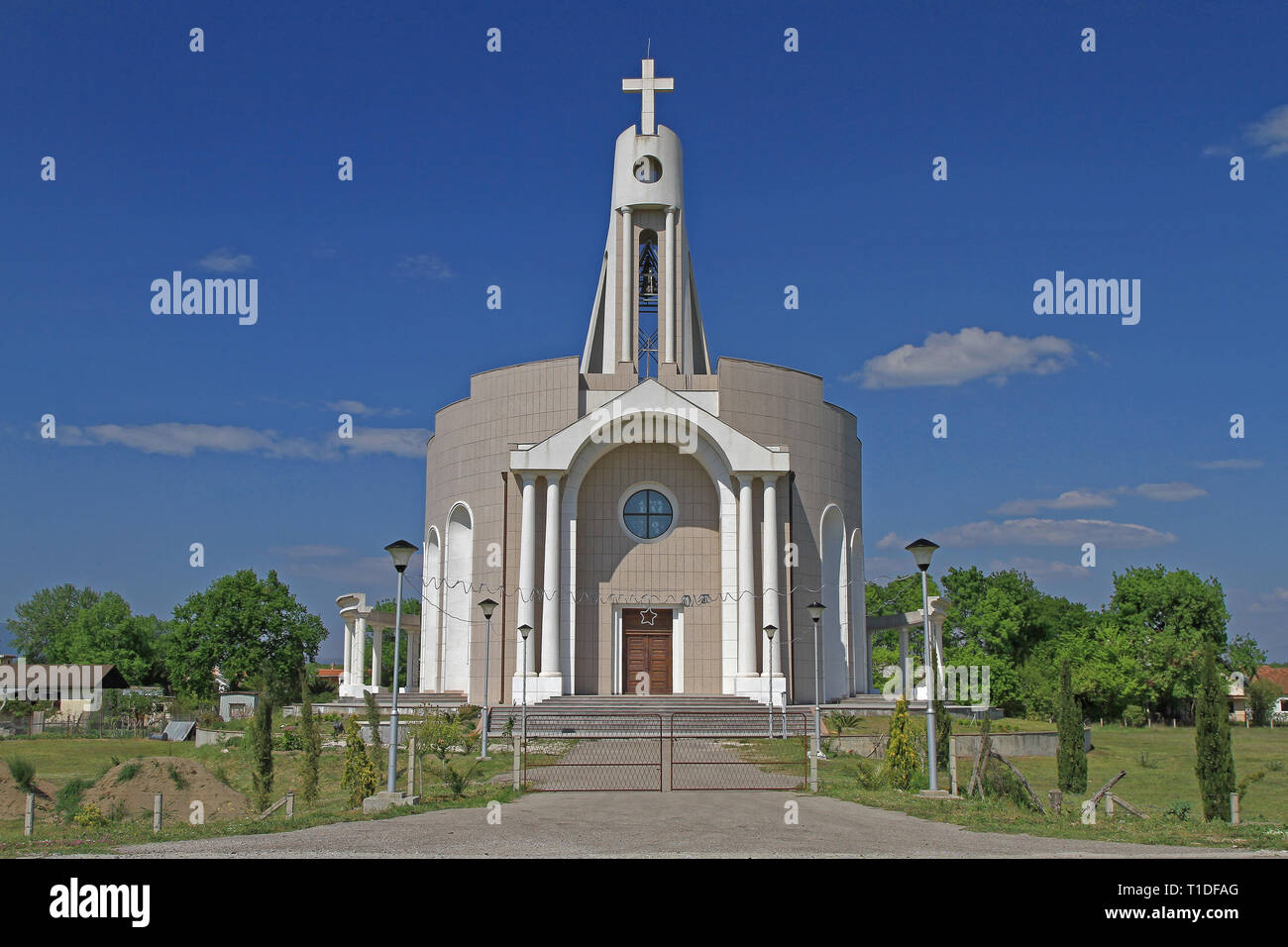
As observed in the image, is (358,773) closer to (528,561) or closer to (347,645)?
(528,561)

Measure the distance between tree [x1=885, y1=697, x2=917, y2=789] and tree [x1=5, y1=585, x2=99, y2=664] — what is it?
7817 cm

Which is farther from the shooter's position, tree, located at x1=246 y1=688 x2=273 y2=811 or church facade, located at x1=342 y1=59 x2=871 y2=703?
church facade, located at x1=342 y1=59 x2=871 y2=703

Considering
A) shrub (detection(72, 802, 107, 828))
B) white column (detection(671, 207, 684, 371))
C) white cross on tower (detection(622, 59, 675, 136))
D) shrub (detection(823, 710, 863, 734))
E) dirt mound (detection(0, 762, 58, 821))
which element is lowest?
dirt mound (detection(0, 762, 58, 821))

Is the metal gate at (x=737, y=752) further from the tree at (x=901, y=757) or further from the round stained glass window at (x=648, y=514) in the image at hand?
the round stained glass window at (x=648, y=514)

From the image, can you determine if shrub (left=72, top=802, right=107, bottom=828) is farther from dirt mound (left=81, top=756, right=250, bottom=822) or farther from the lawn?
dirt mound (left=81, top=756, right=250, bottom=822)

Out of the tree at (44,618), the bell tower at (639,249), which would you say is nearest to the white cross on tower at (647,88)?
the bell tower at (639,249)

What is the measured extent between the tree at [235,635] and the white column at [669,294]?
29390 mm

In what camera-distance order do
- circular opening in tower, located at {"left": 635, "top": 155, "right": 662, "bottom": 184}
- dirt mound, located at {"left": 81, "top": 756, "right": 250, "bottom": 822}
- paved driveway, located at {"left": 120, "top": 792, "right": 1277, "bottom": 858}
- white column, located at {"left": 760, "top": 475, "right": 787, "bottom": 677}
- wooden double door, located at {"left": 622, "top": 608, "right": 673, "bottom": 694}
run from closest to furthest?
paved driveway, located at {"left": 120, "top": 792, "right": 1277, "bottom": 858}, dirt mound, located at {"left": 81, "top": 756, "right": 250, "bottom": 822}, white column, located at {"left": 760, "top": 475, "right": 787, "bottom": 677}, wooden double door, located at {"left": 622, "top": 608, "right": 673, "bottom": 694}, circular opening in tower, located at {"left": 635, "top": 155, "right": 662, "bottom": 184}

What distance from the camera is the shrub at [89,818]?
1690 cm

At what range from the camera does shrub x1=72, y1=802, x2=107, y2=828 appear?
1690 cm

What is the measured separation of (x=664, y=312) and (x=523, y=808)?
70.9ft

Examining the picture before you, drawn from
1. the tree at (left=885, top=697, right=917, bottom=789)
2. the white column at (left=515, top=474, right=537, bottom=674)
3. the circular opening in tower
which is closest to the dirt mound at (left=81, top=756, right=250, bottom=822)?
the white column at (left=515, top=474, right=537, bottom=674)

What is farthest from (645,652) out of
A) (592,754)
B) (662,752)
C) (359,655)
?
(359,655)
